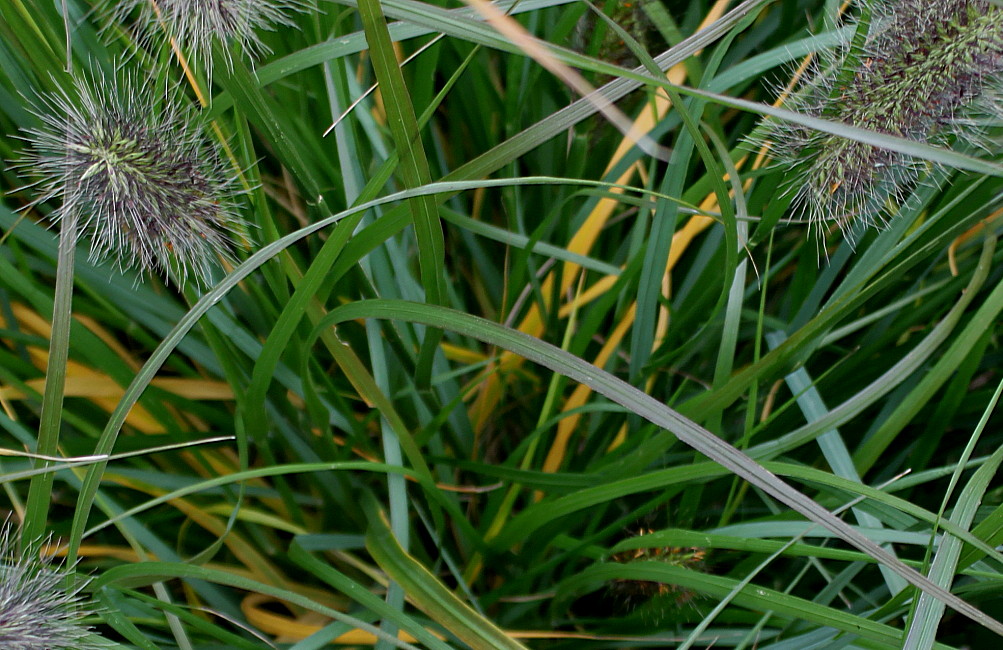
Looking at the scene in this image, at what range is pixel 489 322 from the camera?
0.59m

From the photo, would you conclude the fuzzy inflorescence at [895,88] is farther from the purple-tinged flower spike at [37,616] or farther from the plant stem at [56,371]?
the purple-tinged flower spike at [37,616]

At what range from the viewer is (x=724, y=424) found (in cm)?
97

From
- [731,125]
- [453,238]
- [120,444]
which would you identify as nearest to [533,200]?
[453,238]

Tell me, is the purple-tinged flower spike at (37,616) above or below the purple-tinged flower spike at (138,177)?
below

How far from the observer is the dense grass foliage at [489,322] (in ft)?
1.90

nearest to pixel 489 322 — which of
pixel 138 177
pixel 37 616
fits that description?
pixel 138 177

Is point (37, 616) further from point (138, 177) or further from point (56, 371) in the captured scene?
point (138, 177)

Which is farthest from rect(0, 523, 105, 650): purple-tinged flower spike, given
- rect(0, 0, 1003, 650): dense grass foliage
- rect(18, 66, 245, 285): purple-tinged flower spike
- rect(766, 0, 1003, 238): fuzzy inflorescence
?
rect(766, 0, 1003, 238): fuzzy inflorescence

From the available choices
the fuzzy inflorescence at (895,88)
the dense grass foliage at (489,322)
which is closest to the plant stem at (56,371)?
the dense grass foliage at (489,322)

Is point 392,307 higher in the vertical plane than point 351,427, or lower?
higher

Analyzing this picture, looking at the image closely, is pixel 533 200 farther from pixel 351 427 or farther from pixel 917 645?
pixel 917 645

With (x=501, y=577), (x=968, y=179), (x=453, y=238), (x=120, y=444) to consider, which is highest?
(x=968, y=179)

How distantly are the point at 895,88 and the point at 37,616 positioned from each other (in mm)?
830

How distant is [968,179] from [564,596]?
62 centimetres
